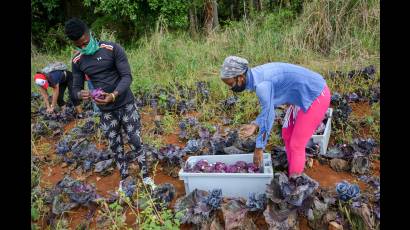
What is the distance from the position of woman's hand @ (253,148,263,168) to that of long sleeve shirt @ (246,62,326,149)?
0.05m

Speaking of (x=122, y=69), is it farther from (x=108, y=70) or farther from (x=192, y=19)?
(x=192, y=19)

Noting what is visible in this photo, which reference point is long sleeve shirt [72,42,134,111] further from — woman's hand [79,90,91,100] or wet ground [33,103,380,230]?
wet ground [33,103,380,230]

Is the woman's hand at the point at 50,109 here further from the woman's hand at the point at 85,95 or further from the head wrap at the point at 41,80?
the woman's hand at the point at 85,95

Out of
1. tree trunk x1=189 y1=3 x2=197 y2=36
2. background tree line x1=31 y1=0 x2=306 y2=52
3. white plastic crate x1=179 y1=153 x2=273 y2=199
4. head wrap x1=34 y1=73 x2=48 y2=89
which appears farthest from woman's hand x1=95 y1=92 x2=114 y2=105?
tree trunk x1=189 y1=3 x2=197 y2=36

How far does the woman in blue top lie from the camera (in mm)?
2516

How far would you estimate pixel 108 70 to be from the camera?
2926 mm

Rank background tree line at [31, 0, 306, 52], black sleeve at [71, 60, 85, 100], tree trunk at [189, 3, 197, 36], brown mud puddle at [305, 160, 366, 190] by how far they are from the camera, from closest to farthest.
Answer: black sleeve at [71, 60, 85, 100], brown mud puddle at [305, 160, 366, 190], background tree line at [31, 0, 306, 52], tree trunk at [189, 3, 197, 36]

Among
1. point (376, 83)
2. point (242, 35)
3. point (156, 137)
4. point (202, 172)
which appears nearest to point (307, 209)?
point (202, 172)

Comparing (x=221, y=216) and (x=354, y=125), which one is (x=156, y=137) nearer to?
(x=221, y=216)

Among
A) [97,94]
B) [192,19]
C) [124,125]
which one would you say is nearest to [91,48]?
[97,94]

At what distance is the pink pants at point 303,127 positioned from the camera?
2.76 metres

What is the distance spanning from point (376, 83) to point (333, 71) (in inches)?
23.8

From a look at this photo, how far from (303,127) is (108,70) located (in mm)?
1500

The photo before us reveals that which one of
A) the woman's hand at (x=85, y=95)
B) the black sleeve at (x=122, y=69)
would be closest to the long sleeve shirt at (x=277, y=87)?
the black sleeve at (x=122, y=69)
